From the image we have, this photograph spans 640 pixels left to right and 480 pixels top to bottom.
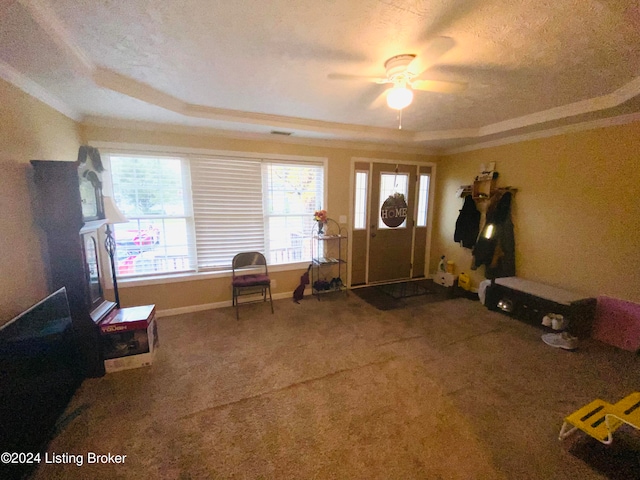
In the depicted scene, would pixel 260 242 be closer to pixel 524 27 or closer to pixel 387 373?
pixel 387 373

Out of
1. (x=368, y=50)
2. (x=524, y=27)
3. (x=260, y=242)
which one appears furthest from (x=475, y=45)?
(x=260, y=242)

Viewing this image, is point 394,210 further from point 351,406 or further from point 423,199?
point 351,406

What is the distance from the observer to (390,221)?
423cm

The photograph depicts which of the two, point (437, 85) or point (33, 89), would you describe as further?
point (33, 89)

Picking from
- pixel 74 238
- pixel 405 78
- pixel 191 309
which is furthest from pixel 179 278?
pixel 405 78

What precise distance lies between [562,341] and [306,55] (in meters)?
3.47

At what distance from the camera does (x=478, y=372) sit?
6.94ft

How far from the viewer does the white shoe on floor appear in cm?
241

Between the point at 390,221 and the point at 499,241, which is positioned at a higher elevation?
the point at 390,221

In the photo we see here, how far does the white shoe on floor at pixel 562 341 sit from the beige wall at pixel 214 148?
110 inches

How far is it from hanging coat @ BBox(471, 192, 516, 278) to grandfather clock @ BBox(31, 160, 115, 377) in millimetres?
4516

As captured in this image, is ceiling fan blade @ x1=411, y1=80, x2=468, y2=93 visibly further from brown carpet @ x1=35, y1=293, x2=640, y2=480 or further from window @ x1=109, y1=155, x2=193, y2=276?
window @ x1=109, y1=155, x2=193, y2=276

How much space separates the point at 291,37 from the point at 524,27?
128cm

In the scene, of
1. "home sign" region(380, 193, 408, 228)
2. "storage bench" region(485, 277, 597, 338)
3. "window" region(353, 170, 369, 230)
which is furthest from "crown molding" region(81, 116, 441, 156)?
"storage bench" region(485, 277, 597, 338)
